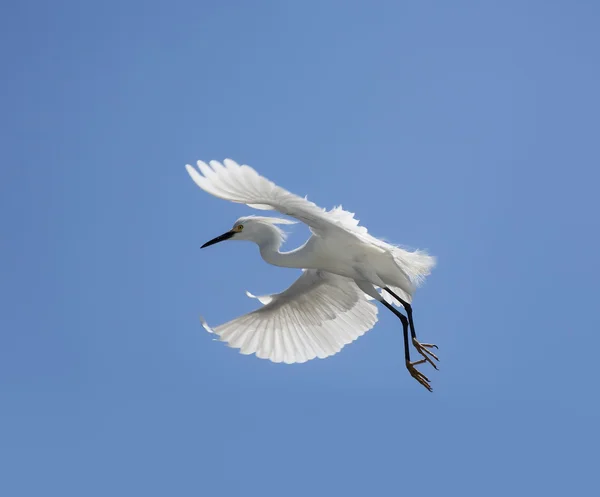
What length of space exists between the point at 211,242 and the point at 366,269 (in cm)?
198

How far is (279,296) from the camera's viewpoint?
1225 centimetres

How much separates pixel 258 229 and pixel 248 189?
2728mm

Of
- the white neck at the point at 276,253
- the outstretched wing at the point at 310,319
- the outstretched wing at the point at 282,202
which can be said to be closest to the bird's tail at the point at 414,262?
the outstretched wing at the point at 282,202

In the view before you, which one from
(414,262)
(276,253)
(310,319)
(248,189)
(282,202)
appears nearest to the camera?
(248,189)

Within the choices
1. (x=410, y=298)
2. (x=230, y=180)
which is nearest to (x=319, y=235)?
(x=410, y=298)

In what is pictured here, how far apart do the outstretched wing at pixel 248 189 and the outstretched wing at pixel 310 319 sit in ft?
9.70

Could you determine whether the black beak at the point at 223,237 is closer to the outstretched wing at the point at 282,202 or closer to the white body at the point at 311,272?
the white body at the point at 311,272

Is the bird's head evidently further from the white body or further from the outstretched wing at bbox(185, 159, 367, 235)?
the outstretched wing at bbox(185, 159, 367, 235)

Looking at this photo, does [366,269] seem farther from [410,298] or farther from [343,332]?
[343,332]

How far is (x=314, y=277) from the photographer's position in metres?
12.1

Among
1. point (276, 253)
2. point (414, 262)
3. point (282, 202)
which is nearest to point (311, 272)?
point (276, 253)

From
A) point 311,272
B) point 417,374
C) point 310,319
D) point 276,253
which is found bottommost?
point 417,374

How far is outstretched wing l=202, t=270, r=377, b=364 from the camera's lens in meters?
12.1

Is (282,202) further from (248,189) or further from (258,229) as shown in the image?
(258,229)
